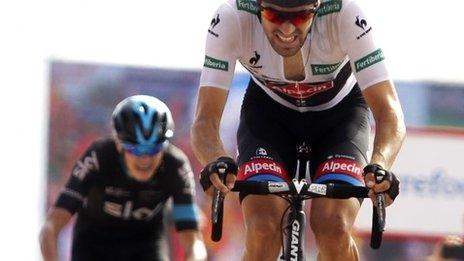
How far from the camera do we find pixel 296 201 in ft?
28.2

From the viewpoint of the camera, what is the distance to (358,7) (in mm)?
9195

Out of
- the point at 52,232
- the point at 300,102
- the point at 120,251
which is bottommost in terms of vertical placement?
the point at 120,251

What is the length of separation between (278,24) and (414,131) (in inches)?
587

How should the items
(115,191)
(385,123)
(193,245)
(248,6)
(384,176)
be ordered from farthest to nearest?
(115,191), (193,245), (248,6), (385,123), (384,176)

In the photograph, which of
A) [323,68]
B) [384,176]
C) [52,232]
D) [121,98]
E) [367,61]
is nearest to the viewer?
[384,176]

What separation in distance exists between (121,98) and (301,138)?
13.5 meters

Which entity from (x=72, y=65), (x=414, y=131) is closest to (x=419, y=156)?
(x=414, y=131)

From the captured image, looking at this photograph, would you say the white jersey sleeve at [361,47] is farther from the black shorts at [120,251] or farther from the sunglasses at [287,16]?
the black shorts at [120,251]

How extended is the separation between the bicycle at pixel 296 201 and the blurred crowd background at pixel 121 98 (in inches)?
550

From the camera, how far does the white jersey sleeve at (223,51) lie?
913 cm

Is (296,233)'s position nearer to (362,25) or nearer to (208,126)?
(208,126)

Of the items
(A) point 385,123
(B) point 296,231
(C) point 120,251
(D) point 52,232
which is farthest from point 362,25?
(C) point 120,251

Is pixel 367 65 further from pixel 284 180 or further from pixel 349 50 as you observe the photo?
pixel 284 180

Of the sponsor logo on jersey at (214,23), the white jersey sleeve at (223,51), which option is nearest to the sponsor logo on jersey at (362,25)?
the white jersey sleeve at (223,51)
